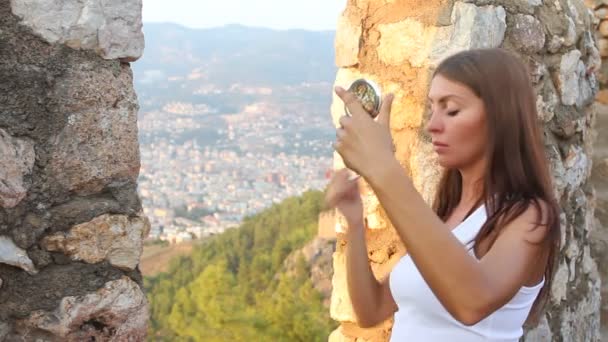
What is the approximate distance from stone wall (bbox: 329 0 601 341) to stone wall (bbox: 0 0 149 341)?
1.04 metres

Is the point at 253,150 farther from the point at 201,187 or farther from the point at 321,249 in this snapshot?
the point at 321,249

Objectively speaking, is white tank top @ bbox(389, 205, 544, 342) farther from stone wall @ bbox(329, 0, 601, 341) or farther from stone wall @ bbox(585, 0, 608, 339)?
stone wall @ bbox(585, 0, 608, 339)

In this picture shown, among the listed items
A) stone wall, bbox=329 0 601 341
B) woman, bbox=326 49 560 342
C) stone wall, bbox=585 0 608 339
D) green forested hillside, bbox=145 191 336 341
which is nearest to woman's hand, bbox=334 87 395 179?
woman, bbox=326 49 560 342

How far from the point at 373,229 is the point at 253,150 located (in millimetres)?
35295

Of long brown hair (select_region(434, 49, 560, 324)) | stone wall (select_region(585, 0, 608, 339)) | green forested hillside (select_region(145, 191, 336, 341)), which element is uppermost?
long brown hair (select_region(434, 49, 560, 324))

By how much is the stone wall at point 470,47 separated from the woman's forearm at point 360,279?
0.71 metres

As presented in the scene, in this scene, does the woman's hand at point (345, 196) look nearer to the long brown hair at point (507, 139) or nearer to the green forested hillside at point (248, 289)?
the long brown hair at point (507, 139)

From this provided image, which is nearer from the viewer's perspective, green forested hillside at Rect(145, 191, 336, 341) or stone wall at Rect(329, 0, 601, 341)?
stone wall at Rect(329, 0, 601, 341)

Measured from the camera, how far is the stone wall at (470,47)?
2.40m

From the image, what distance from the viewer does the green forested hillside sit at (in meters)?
5.94

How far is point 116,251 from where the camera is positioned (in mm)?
1577

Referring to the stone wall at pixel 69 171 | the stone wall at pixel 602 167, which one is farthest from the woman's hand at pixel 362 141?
the stone wall at pixel 602 167

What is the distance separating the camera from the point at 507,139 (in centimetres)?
141

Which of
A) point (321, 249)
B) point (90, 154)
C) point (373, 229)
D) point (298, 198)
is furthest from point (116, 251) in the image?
point (298, 198)
